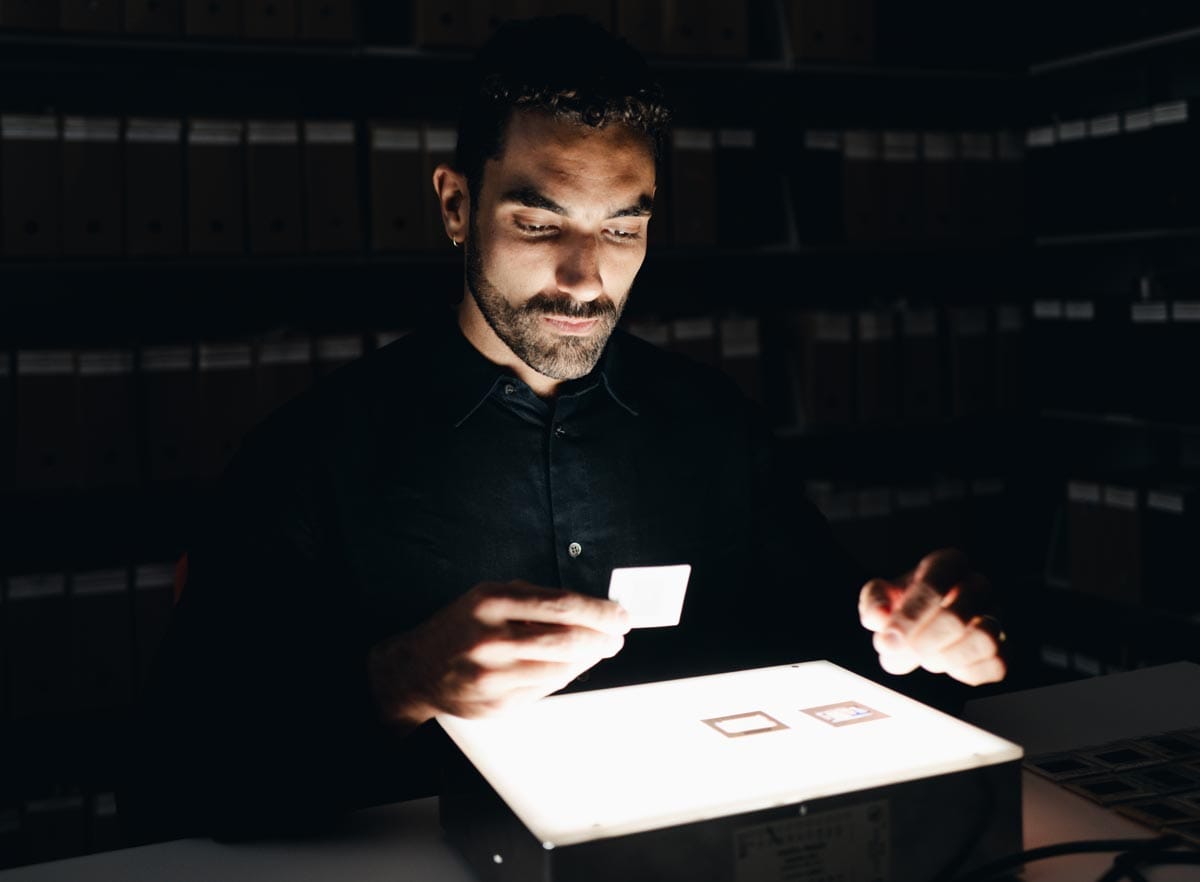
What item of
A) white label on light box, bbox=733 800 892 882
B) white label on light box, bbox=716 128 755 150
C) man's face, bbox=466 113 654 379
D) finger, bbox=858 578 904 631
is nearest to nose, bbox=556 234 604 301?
man's face, bbox=466 113 654 379

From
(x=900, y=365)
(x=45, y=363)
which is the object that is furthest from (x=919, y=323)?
(x=45, y=363)

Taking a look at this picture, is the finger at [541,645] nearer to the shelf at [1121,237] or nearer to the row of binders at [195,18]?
the row of binders at [195,18]

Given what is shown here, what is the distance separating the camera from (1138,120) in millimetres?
3027

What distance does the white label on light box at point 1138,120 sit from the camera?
3.00 metres

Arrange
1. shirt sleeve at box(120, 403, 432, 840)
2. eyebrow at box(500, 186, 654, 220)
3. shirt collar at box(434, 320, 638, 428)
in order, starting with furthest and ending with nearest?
1. shirt collar at box(434, 320, 638, 428)
2. eyebrow at box(500, 186, 654, 220)
3. shirt sleeve at box(120, 403, 432, 840)

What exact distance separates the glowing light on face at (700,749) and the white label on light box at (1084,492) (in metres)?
2.42

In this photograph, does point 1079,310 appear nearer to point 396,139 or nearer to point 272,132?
point 396,139

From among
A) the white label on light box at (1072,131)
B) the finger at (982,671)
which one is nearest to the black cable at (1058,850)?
the finger at (982,671)

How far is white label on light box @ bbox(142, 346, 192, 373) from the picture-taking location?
8.13 feet

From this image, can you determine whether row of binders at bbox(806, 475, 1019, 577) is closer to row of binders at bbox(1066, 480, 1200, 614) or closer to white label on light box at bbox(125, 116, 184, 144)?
row of binders at bbox(1066, 480, 1200, 614)

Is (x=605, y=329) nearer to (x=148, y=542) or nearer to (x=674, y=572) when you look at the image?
(x=674, y=572)

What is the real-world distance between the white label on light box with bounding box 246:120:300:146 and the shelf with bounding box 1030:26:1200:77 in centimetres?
210

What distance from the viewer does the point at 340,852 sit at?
Result: 0.94 meters

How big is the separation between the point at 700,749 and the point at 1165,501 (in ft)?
8.24
